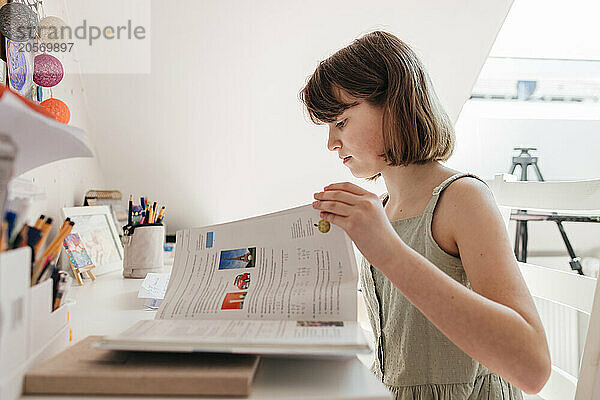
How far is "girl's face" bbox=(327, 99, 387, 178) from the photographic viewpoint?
1019 millimetres

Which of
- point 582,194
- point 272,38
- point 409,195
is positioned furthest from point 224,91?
point 582,194

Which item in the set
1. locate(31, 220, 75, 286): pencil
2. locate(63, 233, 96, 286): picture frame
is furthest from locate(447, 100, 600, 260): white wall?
locate(31, 220, 75, 286): pencil

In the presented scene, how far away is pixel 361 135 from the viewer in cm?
103

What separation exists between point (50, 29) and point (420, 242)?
0.93m

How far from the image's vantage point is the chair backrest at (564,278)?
80cm

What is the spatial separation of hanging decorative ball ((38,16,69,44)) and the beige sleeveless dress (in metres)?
0.88

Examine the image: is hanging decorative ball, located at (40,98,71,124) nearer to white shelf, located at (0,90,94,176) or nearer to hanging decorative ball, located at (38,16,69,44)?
hanging decorative ball, located at (38,16,69,44)

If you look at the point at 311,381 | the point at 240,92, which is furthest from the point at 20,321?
the point at 240,92

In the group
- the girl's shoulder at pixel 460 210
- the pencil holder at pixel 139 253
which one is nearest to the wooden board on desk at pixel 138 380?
the girl's shoulder at pixel 460 210

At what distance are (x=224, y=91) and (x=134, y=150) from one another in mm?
399

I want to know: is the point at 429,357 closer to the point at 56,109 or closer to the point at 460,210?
the point at 460,210

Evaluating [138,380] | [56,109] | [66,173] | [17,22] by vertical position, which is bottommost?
[138,380]

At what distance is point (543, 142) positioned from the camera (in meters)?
2.46

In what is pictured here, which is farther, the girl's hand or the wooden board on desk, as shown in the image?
the girl's hand
